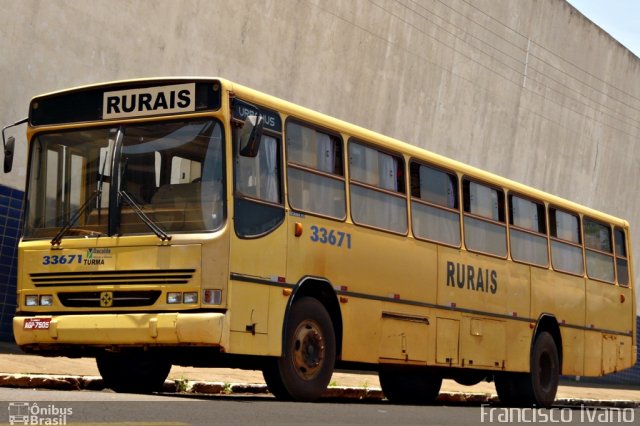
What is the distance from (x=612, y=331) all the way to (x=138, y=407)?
40.0 ft

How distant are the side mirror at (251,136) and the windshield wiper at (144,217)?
3.46 ft

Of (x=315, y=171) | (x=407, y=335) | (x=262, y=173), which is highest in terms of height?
(x=315, y=171)

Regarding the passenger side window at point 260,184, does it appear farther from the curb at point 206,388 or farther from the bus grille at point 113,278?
the curb at point 206,388

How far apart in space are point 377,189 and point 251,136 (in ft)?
9.30

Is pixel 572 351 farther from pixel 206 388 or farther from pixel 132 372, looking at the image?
pixel 132 372

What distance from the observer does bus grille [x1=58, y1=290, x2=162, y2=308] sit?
11969mm

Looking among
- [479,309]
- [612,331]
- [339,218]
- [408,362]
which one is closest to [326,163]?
[339,218]

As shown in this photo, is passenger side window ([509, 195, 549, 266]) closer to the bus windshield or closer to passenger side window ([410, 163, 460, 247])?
passenger side window ([410, 163, 460, 247])

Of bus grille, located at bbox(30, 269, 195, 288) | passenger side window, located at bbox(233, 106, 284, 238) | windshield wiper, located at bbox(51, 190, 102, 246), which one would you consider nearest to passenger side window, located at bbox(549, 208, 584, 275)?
passenger side window, located at bbox(233, 106, 284, 238)

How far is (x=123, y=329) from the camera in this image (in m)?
11.9

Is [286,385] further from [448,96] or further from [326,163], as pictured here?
[448,96]

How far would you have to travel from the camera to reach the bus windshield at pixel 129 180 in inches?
474

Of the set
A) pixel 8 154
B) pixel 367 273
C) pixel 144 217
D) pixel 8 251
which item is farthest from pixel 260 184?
pixel 8 251

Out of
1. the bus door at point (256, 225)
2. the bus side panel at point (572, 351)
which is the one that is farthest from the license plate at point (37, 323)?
the bus side panel at point (572, 351)
